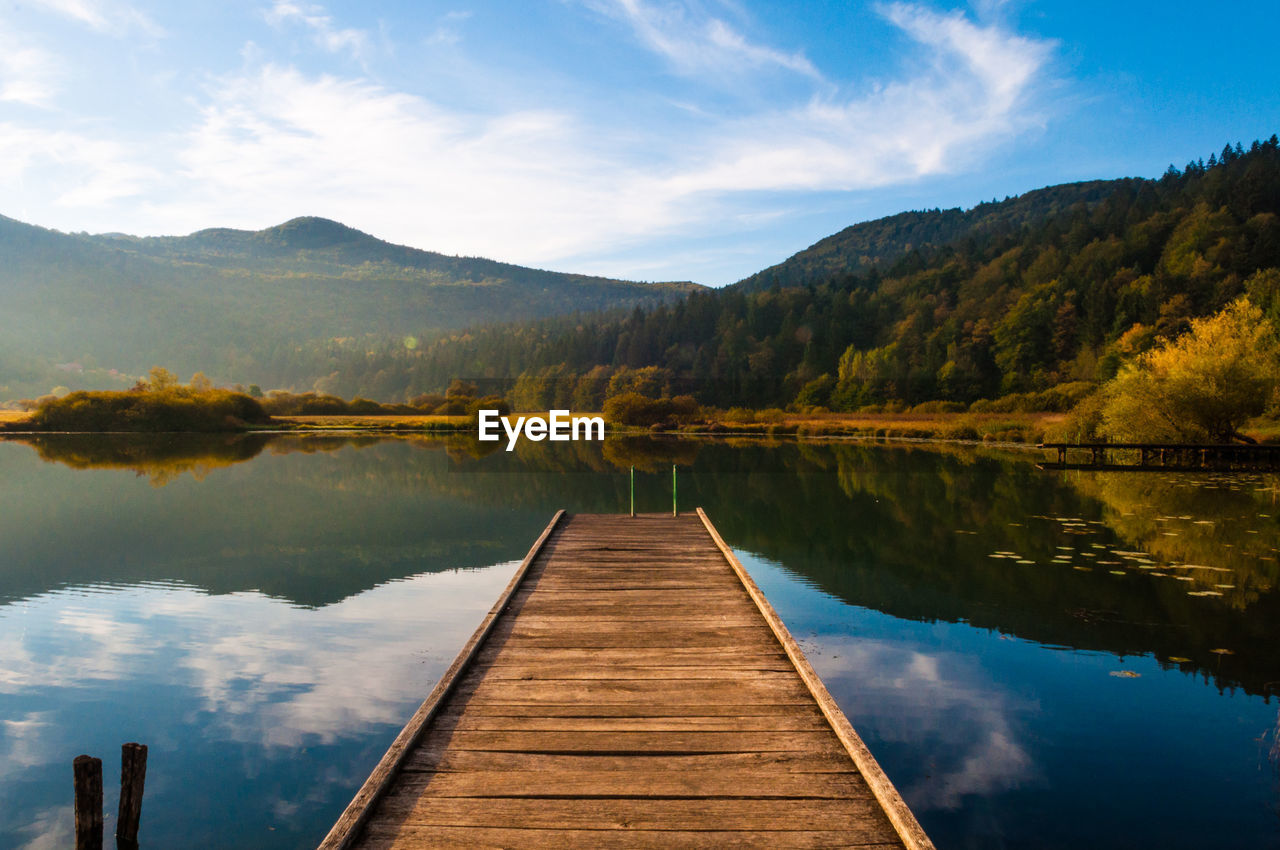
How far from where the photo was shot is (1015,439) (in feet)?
144

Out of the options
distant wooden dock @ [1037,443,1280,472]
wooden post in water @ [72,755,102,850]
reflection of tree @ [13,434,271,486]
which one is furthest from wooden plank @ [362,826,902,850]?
distant wooden dock @ [1037,443,1280,472]

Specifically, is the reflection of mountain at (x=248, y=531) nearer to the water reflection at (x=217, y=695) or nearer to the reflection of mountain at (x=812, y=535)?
the reflection of mountain at (x=812, y=535)

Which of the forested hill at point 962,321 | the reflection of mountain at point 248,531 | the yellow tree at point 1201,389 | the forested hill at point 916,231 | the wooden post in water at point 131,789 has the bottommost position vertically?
the reflection of mountain at point 248,531

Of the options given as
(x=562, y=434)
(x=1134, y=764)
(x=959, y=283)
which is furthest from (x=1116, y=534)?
(x=959, y=283)

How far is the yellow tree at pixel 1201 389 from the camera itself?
85.3ft

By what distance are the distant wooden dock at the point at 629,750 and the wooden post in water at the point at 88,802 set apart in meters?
1.28

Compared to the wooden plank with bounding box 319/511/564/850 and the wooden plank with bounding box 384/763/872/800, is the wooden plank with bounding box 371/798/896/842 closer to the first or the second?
the wooden plank with bounding box 384/763/872/800

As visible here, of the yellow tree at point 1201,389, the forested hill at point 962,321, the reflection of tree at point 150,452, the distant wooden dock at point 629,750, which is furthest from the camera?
the forested hill at point 962,321

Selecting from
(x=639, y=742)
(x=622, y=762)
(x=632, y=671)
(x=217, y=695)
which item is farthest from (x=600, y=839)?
(x=217, y=695)

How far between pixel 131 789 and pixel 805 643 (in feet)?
21.0

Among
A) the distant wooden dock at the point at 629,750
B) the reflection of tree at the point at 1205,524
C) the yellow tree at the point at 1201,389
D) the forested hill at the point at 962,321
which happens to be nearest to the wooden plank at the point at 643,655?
the distant wooden dock at the point at 629,750

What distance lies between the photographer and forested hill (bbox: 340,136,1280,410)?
212 feet

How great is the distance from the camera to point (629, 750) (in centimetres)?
424

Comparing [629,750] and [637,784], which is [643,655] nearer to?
[629,750]
